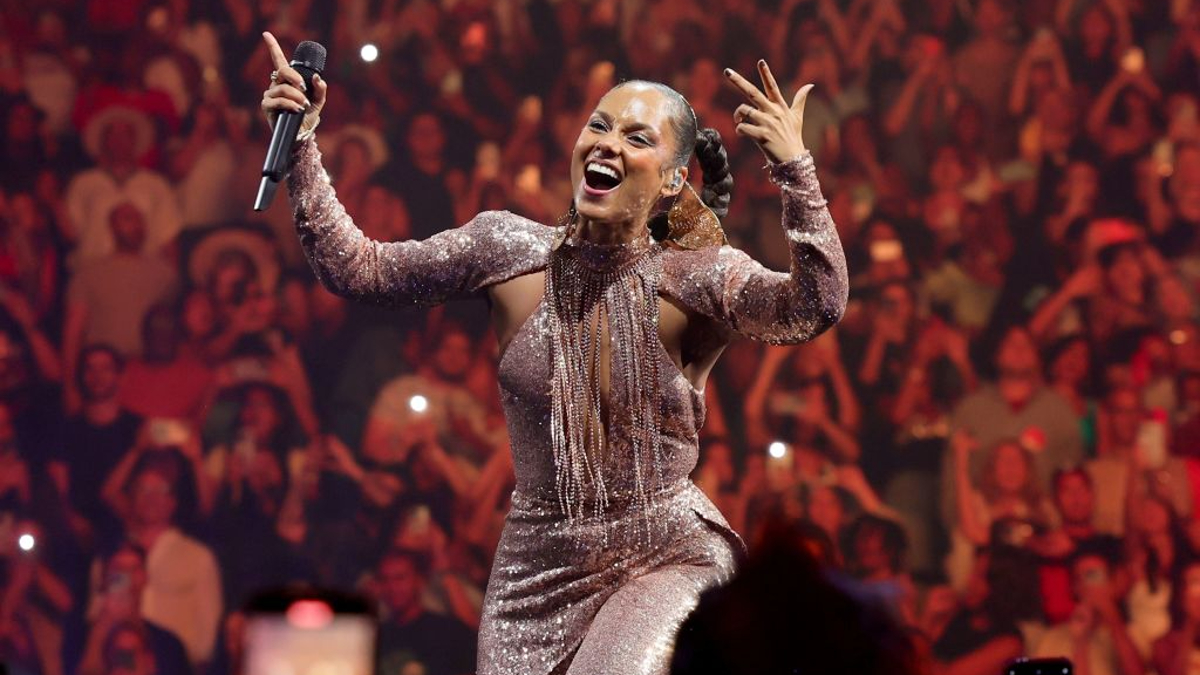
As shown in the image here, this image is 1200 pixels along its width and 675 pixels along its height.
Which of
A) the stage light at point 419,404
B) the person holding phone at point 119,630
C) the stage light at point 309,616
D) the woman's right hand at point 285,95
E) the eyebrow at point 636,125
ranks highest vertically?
the woman's right hand at point 285,95

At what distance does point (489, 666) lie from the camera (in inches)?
91.0

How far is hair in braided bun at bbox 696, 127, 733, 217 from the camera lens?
254 cm

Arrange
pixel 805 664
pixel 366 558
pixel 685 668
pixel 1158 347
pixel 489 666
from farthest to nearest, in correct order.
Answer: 1. pixel 1158 347
2. pixel 366 558
3. pixel 489 666
4. pixel 685 668
5. pixel 805 664

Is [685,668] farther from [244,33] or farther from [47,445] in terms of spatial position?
[244,33]

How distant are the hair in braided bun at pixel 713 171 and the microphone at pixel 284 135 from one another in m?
0.68

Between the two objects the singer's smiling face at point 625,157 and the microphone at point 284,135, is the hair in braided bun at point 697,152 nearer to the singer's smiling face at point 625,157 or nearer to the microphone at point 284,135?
the singer's smiling face at point 625,157

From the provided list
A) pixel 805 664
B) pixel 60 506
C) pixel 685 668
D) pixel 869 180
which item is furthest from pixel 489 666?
pixel 869 180

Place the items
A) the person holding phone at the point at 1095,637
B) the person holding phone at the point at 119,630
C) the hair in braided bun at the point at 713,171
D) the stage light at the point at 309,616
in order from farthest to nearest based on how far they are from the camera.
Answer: the person holding phone at the point at 1095,637 → the person holding phone at the point at 119,630 → the stage light at the point at 309,616 → the hair in braided bun at the point at 713,171

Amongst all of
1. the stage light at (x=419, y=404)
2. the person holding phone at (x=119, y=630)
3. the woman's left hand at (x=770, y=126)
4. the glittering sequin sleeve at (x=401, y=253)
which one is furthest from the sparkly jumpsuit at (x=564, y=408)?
the person holding phone at (x=119, y=630)

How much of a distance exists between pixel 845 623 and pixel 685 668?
25 centimetres

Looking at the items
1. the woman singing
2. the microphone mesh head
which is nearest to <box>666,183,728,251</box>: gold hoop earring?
the woman singing

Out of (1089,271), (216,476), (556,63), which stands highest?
(556,63)

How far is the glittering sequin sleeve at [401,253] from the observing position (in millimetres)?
2322

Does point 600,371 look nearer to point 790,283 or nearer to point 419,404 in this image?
point 790,283
